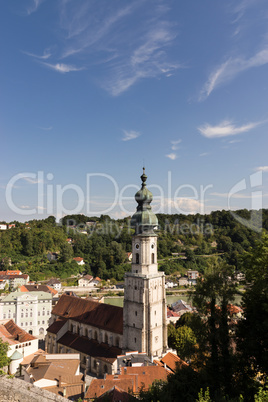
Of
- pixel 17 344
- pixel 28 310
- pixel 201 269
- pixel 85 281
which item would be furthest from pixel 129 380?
pixel 201 269

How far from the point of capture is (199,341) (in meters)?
15.5

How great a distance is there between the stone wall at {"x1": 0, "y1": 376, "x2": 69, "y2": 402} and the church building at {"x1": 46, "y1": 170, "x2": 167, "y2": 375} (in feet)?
32.5

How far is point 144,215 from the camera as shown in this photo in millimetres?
27781

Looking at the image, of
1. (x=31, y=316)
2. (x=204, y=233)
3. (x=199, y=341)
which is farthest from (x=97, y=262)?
(x=199, y=341)

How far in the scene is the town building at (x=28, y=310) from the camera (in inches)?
1618

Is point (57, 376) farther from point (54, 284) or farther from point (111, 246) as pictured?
point (111, 246)

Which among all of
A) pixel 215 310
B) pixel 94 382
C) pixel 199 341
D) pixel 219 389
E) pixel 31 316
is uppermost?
pixel 215 310

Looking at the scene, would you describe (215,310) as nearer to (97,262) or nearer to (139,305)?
(139,305)

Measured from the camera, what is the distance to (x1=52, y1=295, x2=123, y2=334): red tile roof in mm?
28578

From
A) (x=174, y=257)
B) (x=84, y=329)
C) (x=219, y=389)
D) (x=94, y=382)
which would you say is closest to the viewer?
(x=219, y=389)

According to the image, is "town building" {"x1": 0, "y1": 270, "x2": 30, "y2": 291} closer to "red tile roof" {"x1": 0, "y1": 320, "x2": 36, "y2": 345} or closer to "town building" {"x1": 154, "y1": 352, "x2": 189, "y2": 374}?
"red tile roof" {"x1": 0, "y1": 320, "x2": 36, "y2": 345}

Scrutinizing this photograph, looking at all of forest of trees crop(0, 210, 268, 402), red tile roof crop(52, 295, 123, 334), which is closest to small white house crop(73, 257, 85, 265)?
forest of trees crop(0, 210, 268, 402)

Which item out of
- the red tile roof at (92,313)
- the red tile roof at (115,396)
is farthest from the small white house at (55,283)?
the red tile roof at (115,396)

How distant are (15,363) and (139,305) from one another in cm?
1151
